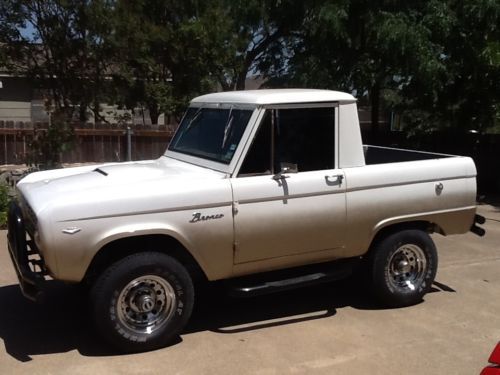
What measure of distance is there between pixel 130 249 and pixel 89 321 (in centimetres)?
Result: 94

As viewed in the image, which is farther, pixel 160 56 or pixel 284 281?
pixel 160 56

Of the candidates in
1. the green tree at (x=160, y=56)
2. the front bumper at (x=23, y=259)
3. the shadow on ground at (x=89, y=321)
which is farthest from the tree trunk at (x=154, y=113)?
the front bumper at (x=23, y=259)

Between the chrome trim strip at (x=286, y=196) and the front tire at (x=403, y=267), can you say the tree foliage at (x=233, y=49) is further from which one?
the chrome trim strip at (x=286, y=196)

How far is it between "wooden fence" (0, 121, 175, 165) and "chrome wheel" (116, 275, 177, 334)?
693cm

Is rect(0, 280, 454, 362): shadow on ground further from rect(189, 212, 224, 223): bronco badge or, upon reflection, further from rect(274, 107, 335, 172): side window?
rect(274, 107, 335, 172): side window

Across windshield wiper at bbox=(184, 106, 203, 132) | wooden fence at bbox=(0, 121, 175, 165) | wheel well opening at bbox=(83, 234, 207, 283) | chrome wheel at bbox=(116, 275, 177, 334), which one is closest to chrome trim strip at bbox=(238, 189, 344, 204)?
wheel well opening at bbox=(83, 234, 207, 283)

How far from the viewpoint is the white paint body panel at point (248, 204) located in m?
4.37

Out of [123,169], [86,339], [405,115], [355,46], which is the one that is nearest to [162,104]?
[355,46]

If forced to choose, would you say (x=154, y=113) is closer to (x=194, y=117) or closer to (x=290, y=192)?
(x=194, y=117)

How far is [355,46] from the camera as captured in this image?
12.2 m

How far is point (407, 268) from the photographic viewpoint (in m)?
5.78

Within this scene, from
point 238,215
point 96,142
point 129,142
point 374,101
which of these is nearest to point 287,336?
point 238,215

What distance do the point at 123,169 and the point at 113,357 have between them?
163 cm

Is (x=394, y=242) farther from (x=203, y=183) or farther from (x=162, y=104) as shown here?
(x=162, y=104)
